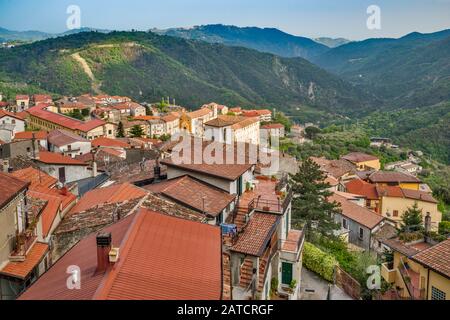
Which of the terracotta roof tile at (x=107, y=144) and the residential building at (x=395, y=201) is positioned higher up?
the terracotta roof tile at (x=107, y=144)

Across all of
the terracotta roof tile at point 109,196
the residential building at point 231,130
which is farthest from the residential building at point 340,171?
the terracotta roof tile at point 109,196

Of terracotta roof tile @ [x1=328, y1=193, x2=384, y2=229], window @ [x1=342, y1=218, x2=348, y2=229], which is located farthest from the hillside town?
window @ [x1=342, y1=218, x2=348, y2=229]

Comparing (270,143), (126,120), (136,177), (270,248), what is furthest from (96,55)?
(270,248)

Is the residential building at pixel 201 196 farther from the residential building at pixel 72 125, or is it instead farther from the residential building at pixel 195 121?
the residential building at pixel 195 121

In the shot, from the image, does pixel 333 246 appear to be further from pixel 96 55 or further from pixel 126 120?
pixel 96 55

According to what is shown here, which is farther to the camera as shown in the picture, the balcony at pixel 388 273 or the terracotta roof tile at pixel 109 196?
the balcony at pixel 388 273

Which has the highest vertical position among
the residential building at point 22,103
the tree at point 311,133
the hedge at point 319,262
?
the residential building at point 22,103

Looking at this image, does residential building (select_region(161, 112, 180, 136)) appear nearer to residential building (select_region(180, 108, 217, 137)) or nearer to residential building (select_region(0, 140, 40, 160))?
residential building (select_region(180, 108, 217, 137))
